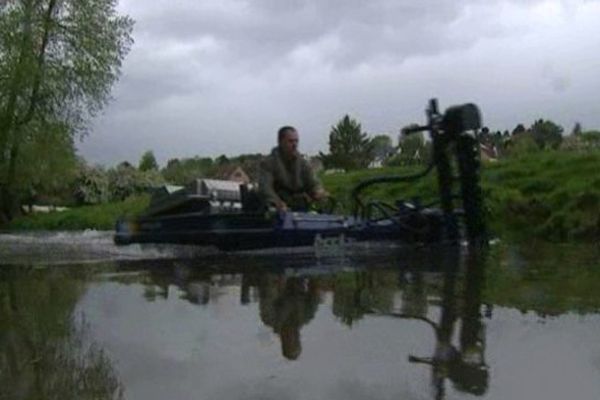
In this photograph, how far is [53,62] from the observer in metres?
37.4

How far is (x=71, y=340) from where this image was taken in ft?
18.1

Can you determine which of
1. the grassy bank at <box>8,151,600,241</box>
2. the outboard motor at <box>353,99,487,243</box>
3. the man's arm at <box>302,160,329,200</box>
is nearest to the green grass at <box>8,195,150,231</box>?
the grassy bank at <box>8,151,600,241</box>

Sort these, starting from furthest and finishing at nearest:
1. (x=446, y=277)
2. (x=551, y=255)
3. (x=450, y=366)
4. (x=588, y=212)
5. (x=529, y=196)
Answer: (x=529, y=196), (x=588, y=212), (x=551, y=255), (x=446, y=277), (x=450, y=366)

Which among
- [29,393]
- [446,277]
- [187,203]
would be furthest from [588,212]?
Result: [29,393]

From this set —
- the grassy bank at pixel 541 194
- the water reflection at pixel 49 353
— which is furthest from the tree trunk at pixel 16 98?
the water reflection at pixel 49 353

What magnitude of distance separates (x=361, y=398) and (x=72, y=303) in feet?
13.1

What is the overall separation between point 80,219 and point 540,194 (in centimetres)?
2700

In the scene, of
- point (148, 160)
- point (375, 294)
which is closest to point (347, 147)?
point (148, 160)

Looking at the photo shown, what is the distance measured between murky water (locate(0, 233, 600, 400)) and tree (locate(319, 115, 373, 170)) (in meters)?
59.5

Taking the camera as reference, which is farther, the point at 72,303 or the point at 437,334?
the point at 72,303

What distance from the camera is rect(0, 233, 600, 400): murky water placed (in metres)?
4.25

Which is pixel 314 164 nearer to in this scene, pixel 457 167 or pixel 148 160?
pixel 457 167

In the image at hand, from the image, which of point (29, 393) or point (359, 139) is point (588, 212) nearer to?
point (29, 393)

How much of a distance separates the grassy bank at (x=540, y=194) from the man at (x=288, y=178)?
526 cm
